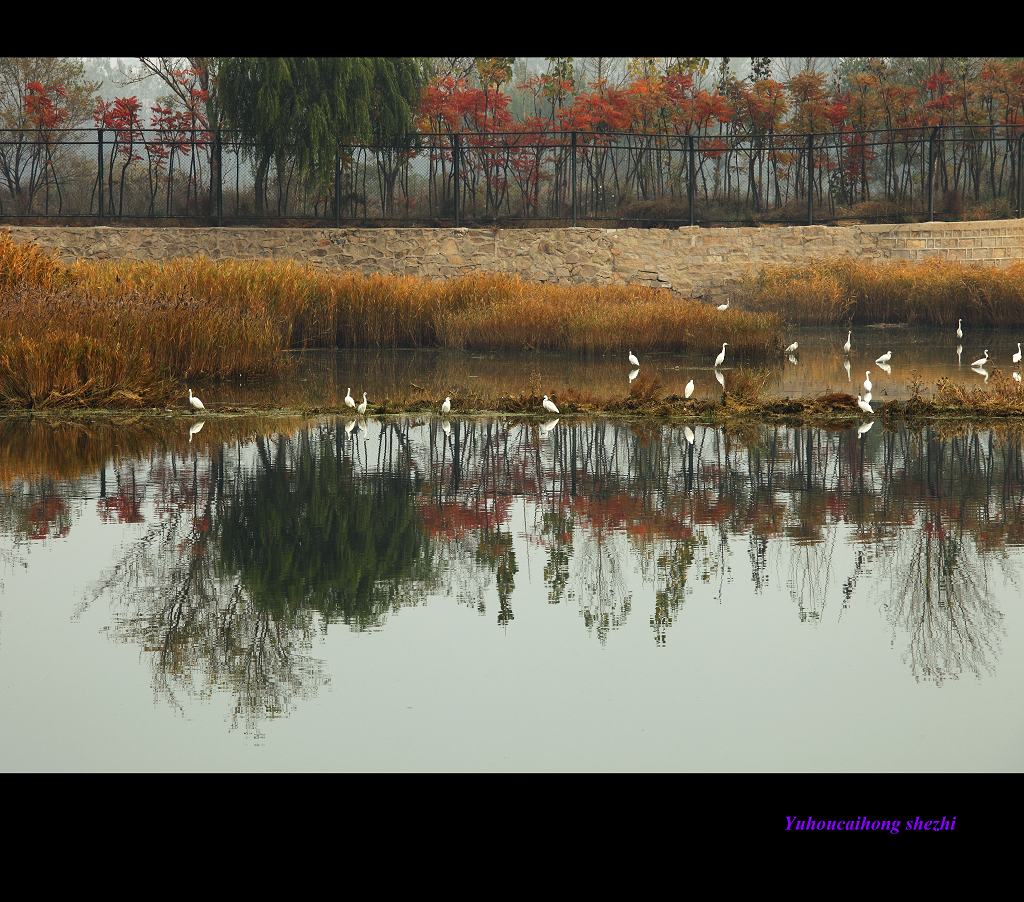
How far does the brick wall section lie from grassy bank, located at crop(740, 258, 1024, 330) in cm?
166

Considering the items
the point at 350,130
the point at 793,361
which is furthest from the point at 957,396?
the point at 350,130

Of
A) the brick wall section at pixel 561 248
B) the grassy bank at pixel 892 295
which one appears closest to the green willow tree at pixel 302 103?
the brick wall section at pixel 561 248

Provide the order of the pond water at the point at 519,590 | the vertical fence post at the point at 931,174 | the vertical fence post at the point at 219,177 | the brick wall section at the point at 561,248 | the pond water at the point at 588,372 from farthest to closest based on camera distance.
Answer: the vertical fence post at the point at 219,177
the vertical fence post at the point at 931,174
the brick wall section at the point at 561,248
the pond water at the point at 588,372
the pond water at the point at 519,590

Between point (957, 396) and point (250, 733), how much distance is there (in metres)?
11.0

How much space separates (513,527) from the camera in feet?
30.7

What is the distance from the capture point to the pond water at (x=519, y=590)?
5410 millimetres

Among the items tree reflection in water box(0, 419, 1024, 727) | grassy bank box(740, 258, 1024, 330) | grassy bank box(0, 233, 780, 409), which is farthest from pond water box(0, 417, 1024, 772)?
grassy bank box(740, 258, 1024, 330)

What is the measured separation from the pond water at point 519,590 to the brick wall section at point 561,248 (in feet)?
66.4

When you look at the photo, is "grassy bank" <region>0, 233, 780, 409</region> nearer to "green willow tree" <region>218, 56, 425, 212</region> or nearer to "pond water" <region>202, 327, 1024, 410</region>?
"pond water" <region>202, 327, 1024, 410</region>

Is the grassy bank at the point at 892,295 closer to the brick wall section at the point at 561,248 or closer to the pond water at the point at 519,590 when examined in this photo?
the brick wall section at the point at 561,248

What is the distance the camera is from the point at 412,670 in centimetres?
621
